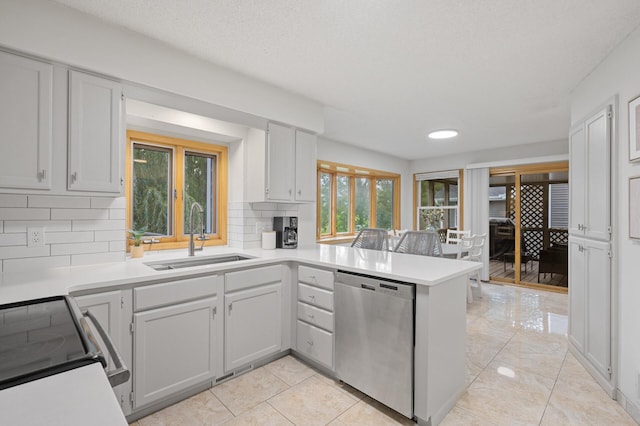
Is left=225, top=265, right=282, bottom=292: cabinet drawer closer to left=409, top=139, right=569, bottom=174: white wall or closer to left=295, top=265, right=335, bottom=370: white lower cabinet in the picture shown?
left=295, top=265, right=335, bottom=370: white lower cabinet

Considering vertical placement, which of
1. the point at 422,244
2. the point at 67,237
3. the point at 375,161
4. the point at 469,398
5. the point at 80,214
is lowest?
the point at 469,398

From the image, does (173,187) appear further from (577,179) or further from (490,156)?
(490,156)

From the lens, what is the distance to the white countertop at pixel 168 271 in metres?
1.56

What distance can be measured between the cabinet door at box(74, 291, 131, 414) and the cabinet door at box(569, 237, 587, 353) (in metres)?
3.31

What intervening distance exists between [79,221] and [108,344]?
1.57 m

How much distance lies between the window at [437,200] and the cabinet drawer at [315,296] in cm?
448

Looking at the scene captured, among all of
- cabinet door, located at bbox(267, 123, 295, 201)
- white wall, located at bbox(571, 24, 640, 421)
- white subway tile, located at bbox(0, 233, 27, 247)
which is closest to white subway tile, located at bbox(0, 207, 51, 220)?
Answer: white subway tile, located at bbox(0, 233, 27, 247)

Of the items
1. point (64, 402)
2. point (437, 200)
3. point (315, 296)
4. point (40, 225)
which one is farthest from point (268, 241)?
point (437, 200)

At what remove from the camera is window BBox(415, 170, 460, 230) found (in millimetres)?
6125

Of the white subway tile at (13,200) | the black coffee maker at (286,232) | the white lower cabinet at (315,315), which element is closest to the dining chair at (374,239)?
the black coffee maker at (286,232)

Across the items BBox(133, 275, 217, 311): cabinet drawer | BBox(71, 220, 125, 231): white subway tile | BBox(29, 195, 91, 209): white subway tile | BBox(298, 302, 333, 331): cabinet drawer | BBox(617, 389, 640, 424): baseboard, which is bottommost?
BBox(617, 389, 640, 424): baseboard

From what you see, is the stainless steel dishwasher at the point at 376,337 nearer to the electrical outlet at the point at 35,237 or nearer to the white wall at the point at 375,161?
the electrical outlet at the point at 35,237

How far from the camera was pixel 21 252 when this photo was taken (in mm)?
1889

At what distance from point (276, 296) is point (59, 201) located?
1643mm
